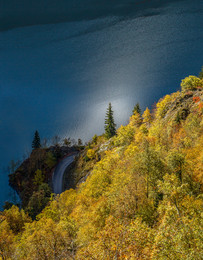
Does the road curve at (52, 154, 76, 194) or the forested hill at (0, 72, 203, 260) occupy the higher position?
the road curve at (52, 154, 76, 194)

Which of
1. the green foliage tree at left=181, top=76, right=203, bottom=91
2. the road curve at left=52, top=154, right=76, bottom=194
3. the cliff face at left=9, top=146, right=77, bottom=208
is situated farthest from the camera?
the cliff face at left=9, top=146, right=77, bottom=208

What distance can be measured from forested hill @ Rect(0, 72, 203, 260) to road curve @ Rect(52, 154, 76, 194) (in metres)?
29.1

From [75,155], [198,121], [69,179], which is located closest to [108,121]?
[75,155]

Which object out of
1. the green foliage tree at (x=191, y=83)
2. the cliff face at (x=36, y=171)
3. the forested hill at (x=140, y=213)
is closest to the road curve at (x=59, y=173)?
the cliff face at (x=36, y=171)

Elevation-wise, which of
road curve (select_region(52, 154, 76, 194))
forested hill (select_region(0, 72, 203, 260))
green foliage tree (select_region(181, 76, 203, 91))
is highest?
green foliage tree (select_region(181, 76, 203, 91))

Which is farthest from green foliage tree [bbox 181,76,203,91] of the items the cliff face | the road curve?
the cliff face

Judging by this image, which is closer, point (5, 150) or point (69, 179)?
point (69, 179)

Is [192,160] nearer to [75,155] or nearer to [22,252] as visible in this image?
[22,252]

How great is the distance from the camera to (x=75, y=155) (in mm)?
109875

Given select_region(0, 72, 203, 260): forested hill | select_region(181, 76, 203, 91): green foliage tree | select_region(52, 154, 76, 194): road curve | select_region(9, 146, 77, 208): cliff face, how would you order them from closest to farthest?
select_region(0, 72, 203, 260): forested hill, select_region(181, 76, 203, 91): green foliage tree, select_region(52, 154, 76, 194): road curve, select_region(9, 146, 77, 208): cliff face

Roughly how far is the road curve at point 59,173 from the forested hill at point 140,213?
29.1 metres

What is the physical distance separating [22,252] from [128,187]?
749 inches

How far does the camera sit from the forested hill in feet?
52.1

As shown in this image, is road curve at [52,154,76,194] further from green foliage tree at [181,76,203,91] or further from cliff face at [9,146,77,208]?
green foliage tree at [181,76,203,91]
